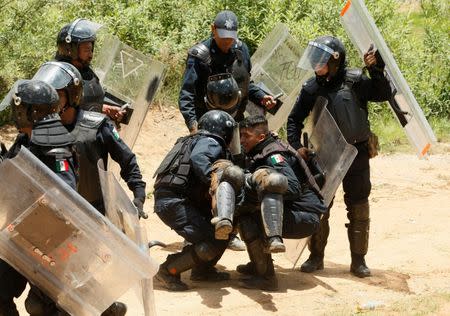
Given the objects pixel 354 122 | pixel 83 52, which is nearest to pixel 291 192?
pixel 354 122

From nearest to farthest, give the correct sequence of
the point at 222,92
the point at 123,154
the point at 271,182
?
the point at 123,154 < the point at 271,182 < the point at 222,92

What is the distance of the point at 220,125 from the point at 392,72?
151cm

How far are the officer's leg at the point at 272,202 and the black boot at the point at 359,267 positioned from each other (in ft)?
Answer: 5.11

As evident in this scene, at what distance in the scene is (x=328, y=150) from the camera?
7.86 m

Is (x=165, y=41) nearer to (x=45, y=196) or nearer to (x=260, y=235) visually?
(x=260, y=235)

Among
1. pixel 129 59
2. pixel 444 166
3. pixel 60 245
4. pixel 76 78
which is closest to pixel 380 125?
pixel 444 166

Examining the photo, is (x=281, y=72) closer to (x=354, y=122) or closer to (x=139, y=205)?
(x=354, y=122)

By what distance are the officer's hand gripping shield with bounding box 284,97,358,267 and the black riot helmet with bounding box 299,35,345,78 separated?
0.27 metres

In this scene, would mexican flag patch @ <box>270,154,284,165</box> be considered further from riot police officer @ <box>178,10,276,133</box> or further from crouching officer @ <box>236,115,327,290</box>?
riot police officer @ <box>178,10,276,133</box>

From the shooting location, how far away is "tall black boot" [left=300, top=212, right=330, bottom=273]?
27.4 feet

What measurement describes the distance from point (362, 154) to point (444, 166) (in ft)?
15.4

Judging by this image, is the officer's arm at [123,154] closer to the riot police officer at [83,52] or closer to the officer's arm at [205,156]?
the officer's arm at [205,156]

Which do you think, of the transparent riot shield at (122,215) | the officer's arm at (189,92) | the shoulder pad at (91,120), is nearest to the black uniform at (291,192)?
the officer's arm at (189,92)

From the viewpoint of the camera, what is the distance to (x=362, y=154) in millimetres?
8039
